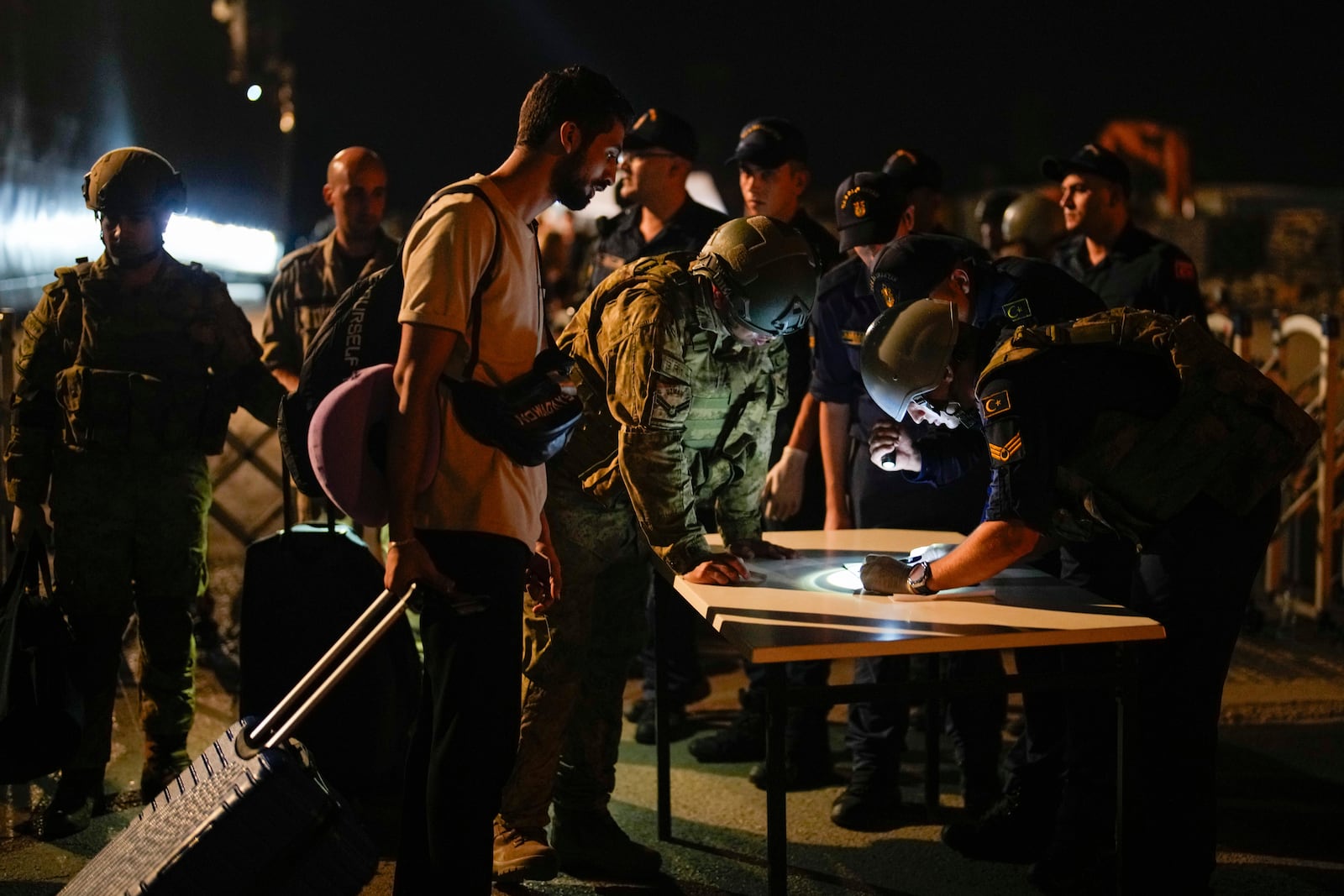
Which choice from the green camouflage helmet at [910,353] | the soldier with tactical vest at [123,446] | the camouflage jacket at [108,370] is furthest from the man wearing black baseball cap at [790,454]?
the soldier with tactical vest at [123,446]

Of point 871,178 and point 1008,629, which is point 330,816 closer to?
point 1008,629

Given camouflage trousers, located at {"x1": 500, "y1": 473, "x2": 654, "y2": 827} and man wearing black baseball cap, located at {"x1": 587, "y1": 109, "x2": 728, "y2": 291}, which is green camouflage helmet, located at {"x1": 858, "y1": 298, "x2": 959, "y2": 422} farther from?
man wearing black baseball cap, located at {"x1": 587, "y1": 109, "x2": 728, "y2": 291}

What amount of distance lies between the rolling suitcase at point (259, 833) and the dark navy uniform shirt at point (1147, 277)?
3.26 m

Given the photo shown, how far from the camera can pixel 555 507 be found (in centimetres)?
319

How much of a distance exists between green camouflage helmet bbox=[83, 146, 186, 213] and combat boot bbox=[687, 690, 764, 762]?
2531mm

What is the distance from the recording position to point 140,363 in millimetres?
3582

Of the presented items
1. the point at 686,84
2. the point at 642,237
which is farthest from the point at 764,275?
the point at 686,84

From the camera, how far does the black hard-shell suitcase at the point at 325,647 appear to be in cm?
337

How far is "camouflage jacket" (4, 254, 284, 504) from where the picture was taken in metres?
3.50

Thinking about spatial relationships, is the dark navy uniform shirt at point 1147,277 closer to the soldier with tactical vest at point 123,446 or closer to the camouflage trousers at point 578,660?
the camouflage trousers at point 578,660

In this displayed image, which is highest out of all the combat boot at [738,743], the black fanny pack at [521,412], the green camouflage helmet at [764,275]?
the green camouflage helmet at [764,275]

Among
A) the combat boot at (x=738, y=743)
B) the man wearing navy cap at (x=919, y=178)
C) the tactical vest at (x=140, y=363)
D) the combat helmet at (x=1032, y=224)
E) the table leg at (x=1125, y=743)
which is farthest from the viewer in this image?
the combat helmet at (x=1032, y=224)

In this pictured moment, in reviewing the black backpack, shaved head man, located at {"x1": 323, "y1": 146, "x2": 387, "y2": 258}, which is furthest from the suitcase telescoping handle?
shaved head man, located at {"x1": 323, "y1": 146, "x2": 387, "y2": 258}

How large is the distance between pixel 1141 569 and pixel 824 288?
1.63m
